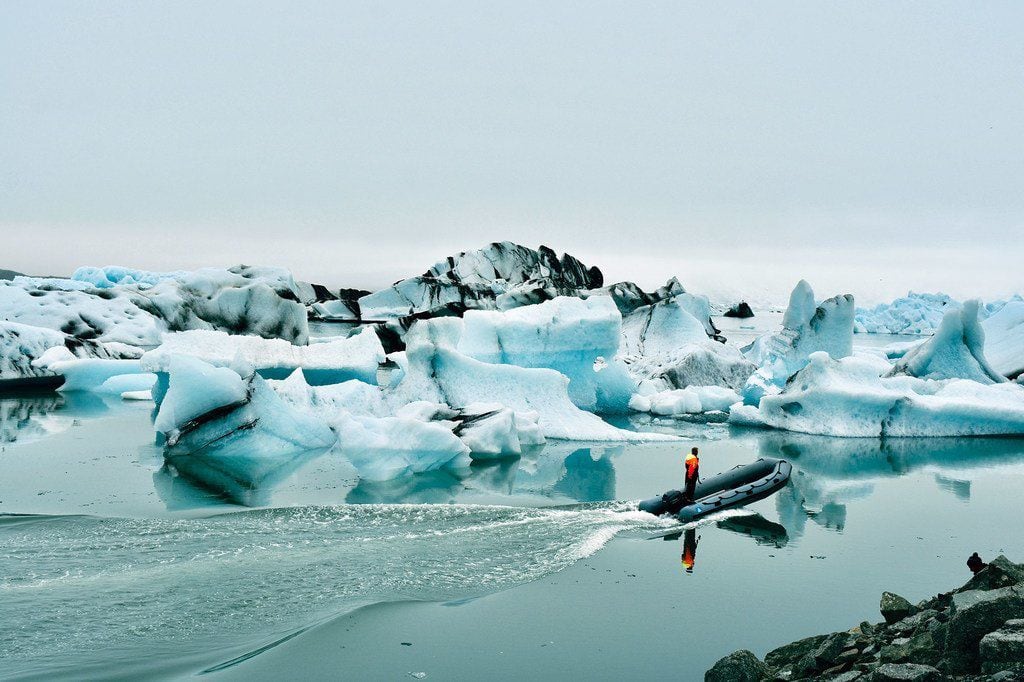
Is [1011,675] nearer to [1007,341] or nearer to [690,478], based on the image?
[690,478]

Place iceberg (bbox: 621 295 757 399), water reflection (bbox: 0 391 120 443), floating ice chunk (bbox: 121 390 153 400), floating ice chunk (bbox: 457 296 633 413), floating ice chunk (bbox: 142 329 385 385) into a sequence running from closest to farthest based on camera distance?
water reflection (bbox: 0 391 120 443)
floating ice chunk (bbox: 142 329 385 385)
floating ice chunk (bbox: 457 296 633 413)
floating ice chunk (bbox: 121 390 153 400)
iceberg (bbox: 621 295 757 399)

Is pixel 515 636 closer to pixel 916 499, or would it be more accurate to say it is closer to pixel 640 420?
pixel 916 499

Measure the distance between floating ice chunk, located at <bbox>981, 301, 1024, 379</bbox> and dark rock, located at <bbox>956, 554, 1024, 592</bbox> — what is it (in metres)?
17.8

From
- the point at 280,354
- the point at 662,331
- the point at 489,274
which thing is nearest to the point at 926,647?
the point at 280,354

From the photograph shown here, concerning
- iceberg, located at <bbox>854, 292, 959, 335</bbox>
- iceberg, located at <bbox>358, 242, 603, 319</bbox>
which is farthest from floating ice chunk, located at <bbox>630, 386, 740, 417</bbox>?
iceberg, located at <bbox>854, 292, 959, 335</bbox>

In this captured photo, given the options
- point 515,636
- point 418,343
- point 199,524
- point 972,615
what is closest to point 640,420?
point 418,343

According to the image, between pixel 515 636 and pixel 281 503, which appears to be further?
pixel 281 503

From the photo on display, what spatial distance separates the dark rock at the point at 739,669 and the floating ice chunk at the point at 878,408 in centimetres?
1160

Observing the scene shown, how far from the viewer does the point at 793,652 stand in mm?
5004

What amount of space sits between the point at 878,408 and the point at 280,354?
36.6 feet

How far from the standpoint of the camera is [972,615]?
4.05m

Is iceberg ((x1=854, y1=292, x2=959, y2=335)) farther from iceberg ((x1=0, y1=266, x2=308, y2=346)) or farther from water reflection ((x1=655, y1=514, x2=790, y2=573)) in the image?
water reflection ((x1=655, y1=514, x2=790, y2=573))

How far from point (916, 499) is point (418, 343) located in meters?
7.95

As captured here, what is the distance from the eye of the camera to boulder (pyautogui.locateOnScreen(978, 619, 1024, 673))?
3727mm
